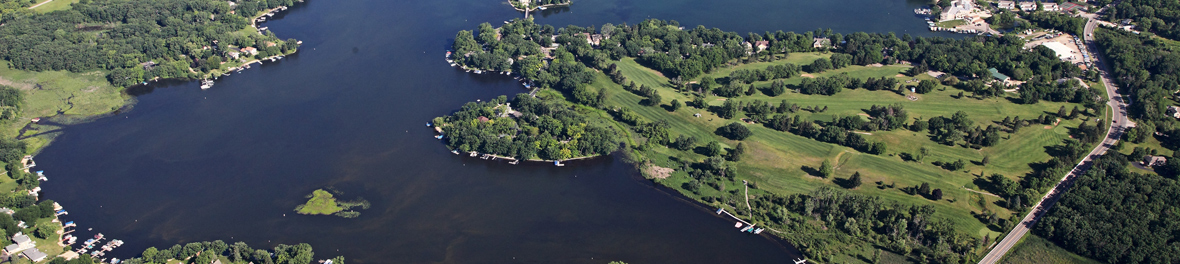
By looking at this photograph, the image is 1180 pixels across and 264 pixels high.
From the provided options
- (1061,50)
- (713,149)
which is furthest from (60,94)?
(1061,50)

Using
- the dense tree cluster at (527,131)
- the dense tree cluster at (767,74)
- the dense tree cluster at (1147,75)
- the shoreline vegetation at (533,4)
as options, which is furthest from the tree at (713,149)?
the shoreline vegetation at (533,4)

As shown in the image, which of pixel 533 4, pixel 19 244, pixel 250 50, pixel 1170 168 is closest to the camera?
pixel 19 244

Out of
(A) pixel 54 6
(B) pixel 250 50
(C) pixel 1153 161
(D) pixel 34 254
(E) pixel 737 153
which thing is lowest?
(D) pixel 34 254

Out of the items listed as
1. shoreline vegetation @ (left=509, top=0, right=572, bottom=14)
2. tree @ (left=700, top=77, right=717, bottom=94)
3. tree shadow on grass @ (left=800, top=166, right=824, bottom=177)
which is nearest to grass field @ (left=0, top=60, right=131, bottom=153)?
shoreline vegetation @ (left=509, top=0, right=572, bottom=14)

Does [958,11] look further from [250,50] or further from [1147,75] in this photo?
[250,50]

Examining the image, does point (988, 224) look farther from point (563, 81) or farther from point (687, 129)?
point (563, 81)

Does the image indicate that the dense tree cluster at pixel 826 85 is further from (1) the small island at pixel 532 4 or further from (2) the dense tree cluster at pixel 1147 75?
(1) the small island at pixel 532 4

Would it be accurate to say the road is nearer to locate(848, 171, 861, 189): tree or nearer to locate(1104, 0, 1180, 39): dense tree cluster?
locate(1104, 0, 1180, 39): dense tree cluster
